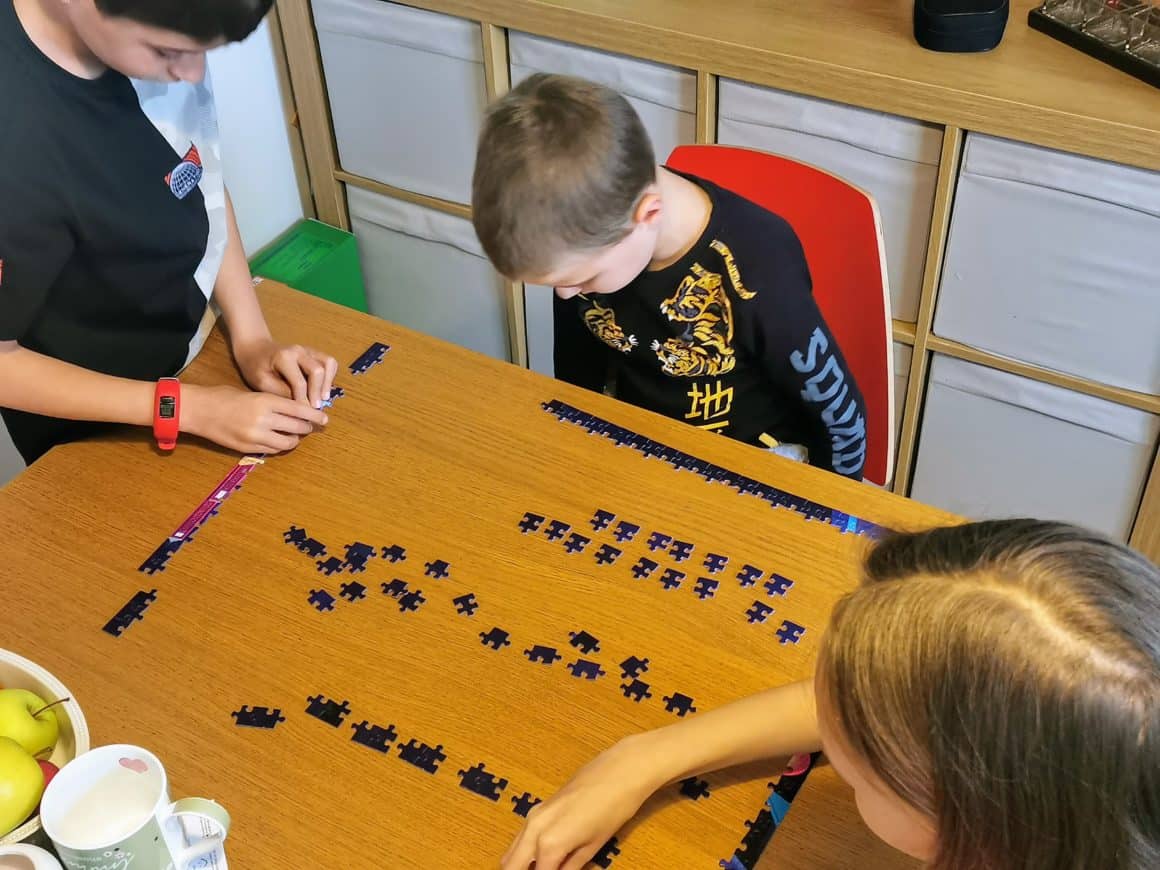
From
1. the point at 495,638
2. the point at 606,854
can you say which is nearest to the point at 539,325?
the point at 495,638

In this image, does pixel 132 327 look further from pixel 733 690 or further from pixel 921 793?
pixel 921 793

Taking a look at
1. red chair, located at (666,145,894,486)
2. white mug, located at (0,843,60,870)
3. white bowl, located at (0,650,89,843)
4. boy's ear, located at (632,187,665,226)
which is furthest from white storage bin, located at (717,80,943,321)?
white mug, located at (0,843,60,870)

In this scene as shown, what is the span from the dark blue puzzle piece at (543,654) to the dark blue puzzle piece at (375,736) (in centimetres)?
16

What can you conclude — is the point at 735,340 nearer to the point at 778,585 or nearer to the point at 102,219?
the point at 778,585

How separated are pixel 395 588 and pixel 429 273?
1655mm

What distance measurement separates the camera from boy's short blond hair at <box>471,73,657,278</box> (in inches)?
47.7

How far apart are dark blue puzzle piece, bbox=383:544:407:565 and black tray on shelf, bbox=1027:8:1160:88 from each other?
138 cm

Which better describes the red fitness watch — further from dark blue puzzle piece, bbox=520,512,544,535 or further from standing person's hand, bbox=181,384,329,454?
dark blue puzzle piece, bbox=520,512,544,535

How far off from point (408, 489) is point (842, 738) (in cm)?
69

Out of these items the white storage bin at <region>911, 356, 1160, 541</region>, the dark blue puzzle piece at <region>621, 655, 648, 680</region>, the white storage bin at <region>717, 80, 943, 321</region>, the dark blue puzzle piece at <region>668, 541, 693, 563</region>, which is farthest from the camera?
the white storage bin at <region>911, 356, 1160, 541</region>

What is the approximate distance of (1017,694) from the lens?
2.09ft

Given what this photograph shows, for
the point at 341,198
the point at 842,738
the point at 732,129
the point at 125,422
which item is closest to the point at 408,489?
the point at 125,422

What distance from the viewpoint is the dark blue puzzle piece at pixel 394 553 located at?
1.21 m

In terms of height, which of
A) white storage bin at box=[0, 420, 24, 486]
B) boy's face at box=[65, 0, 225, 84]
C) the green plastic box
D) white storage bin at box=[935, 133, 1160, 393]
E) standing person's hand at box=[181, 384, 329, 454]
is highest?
boy's face at box=[65, 0, 225, 84]
